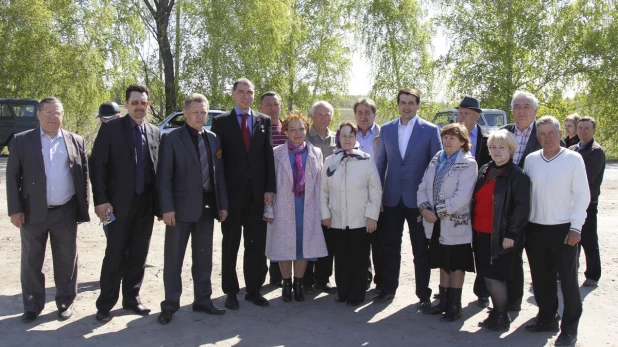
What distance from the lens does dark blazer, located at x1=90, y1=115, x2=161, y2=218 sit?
4.57 meters

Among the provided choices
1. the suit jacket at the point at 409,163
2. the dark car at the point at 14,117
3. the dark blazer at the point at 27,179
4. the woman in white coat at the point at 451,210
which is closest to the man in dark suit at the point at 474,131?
the suit jacket at the point at 409,163

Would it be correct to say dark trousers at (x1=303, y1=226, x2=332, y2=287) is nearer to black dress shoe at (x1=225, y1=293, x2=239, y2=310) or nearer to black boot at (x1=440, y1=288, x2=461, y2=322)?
black dress shoe at (x1=225, y1=293, x2=239, y2=310)

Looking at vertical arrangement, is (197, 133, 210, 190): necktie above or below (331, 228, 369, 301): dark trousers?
above

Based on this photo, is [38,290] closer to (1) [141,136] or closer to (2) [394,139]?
(1) [141,136]

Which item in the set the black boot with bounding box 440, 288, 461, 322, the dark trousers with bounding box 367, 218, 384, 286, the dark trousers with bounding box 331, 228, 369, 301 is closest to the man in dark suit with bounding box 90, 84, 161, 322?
the dark trousers with bounding box 331, 228, 369, 301

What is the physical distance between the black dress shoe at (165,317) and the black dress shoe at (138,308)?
0.78 feet

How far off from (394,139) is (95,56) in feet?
67.2

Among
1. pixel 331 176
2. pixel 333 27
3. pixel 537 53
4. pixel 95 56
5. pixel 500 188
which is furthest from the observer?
pixel 333 27

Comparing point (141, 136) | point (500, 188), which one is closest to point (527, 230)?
point (500, 188)

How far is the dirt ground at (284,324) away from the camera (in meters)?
4.21

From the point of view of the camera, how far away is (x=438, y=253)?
187 inches

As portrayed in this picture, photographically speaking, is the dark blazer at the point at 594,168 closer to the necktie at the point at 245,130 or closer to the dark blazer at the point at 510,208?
the dark blazer at the point at 510,208

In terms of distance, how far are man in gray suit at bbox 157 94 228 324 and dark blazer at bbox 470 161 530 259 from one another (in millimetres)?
2220

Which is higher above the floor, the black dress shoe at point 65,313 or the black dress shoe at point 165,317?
the black dress shoe at point 65,313
